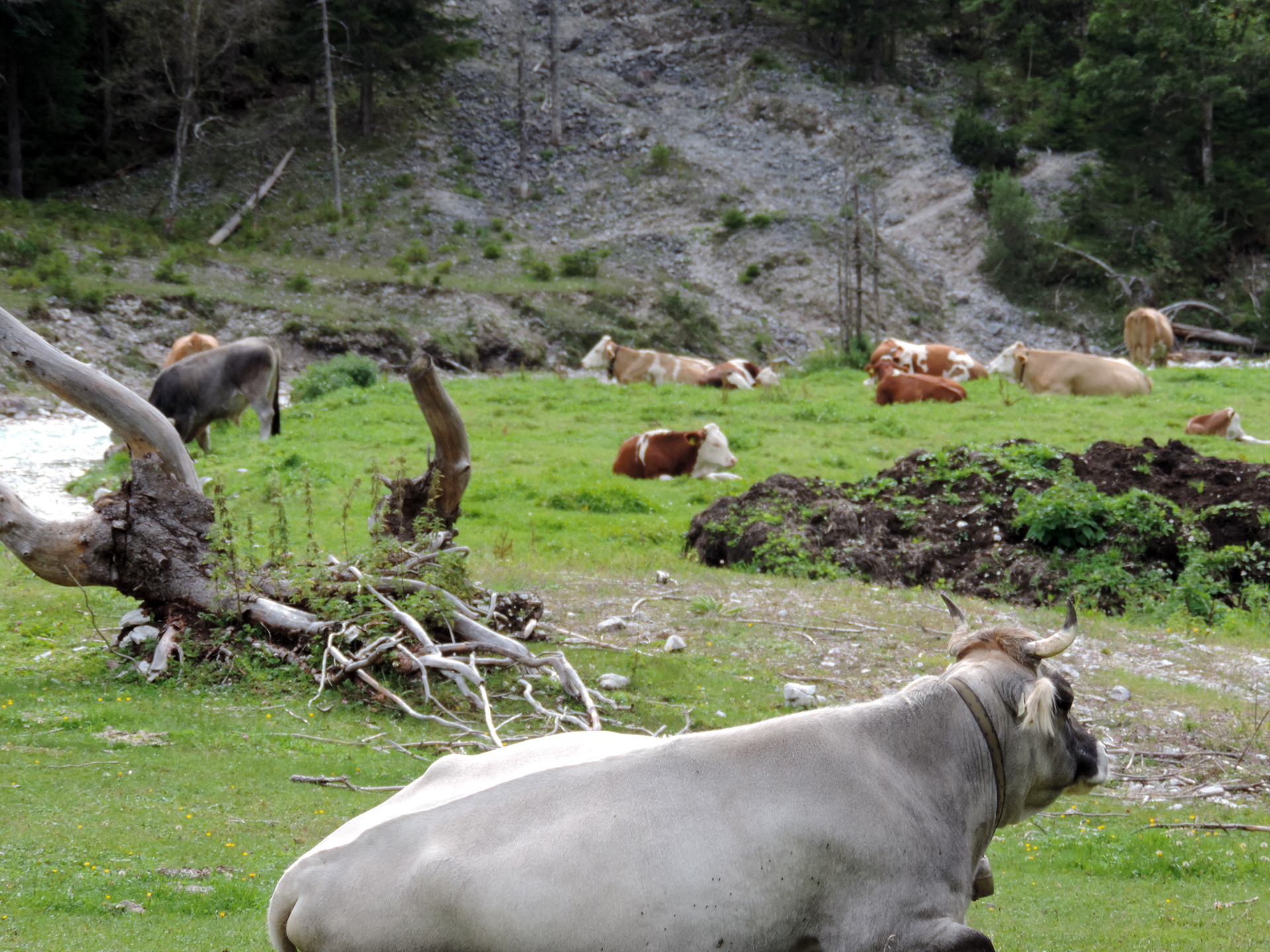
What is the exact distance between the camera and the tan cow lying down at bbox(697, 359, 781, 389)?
2766 cm

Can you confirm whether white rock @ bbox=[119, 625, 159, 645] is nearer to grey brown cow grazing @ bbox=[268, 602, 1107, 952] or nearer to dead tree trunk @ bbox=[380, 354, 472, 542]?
dead tree trunk @ bbox=[380, 354, 472, 542]

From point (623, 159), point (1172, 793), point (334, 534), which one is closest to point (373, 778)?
point (1172, 793)

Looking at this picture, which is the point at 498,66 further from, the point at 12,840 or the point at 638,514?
the point at 12,840

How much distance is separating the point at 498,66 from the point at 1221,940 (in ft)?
204

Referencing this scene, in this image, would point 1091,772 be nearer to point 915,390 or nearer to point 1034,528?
point 1034,528

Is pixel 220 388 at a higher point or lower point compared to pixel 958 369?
higher

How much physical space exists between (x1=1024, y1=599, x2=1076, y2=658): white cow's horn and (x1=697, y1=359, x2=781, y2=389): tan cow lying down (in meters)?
22.6

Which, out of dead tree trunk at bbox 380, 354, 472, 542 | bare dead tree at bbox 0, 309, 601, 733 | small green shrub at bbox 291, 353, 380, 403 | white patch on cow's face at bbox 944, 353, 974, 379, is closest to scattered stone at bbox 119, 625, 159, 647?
bare dead tree at bbox 0, 309, 601, 733

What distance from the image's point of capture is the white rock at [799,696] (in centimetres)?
837

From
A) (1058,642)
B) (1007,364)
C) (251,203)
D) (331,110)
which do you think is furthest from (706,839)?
(331,110)

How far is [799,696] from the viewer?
27.5 ft

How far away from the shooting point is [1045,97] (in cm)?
5569

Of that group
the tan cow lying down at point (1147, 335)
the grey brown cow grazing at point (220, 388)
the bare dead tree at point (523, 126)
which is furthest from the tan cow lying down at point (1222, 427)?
the bare dead tree at point (523, 126)

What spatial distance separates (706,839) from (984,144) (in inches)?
2126
